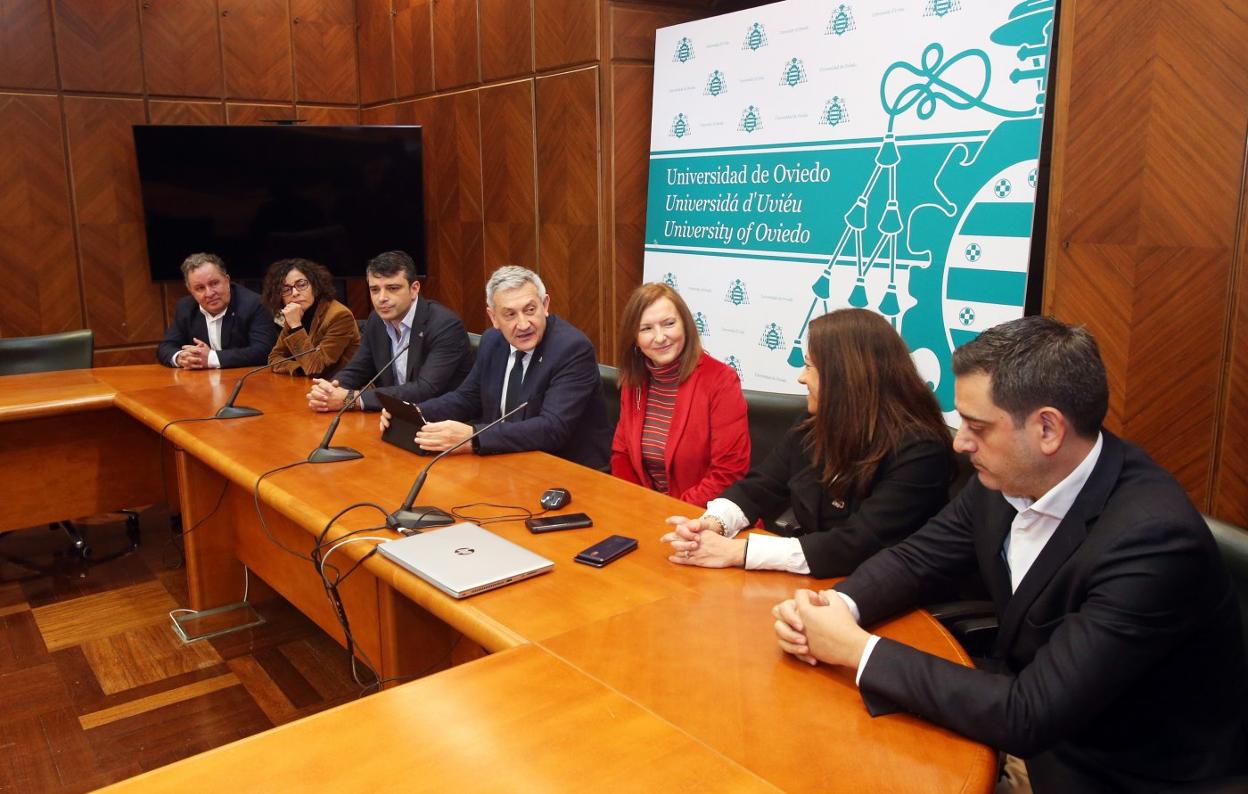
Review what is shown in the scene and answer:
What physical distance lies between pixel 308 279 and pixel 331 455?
191cm

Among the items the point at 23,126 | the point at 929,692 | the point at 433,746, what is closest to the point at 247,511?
the point at 433,746

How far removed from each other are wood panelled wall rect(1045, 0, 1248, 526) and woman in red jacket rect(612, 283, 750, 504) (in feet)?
4.33

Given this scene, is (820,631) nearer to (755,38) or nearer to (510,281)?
(510,281)

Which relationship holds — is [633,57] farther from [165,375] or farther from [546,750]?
[546,750]

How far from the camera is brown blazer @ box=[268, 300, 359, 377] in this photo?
418 centimetres

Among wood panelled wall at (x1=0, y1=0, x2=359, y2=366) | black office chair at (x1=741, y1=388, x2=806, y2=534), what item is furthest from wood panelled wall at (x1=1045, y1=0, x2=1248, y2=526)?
wood panelled wall at (x1=0, y1=0, x2=359, y2=366)

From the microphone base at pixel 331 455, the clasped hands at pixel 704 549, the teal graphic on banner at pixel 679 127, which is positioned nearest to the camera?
the clasped hands at pixel 704 549

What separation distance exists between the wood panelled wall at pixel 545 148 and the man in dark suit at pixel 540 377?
1.63 meters

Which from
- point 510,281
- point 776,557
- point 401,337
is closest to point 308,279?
point 401,337

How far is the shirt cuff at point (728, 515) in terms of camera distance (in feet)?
6.75

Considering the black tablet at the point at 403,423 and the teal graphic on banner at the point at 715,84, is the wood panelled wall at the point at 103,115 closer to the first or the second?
the teal graphic on banner at the point at 715,84

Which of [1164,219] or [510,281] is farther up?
[1164,219]

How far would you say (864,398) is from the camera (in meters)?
2.00

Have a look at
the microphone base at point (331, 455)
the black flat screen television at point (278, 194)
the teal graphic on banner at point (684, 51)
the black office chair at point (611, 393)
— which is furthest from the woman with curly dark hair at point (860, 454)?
the black flat screen television at point (278, 194)
